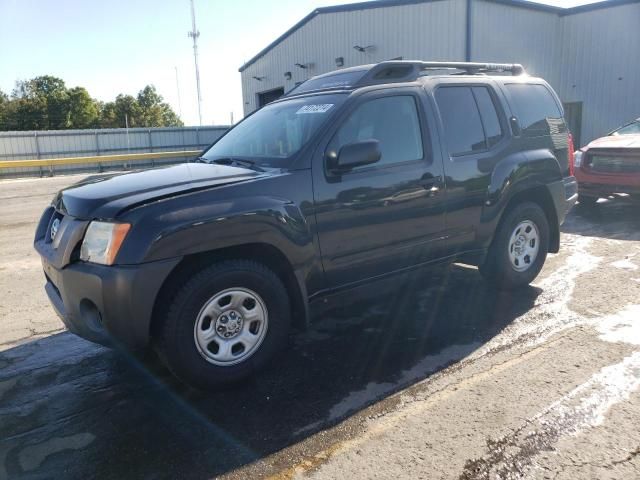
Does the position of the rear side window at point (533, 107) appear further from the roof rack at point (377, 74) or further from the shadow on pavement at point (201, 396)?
the shadow on pavement at point (201, 396)

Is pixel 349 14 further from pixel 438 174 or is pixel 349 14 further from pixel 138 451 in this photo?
pixel 138 451

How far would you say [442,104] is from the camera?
4371 mm

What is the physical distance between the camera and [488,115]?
15.4 ft

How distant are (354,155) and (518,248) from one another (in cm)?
242

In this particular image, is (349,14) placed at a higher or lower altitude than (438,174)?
higher

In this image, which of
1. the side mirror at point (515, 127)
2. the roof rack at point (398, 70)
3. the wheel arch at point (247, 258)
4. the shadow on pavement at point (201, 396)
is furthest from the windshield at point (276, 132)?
the side mirror at point (515, 127)

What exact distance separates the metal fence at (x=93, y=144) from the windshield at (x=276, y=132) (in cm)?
2122

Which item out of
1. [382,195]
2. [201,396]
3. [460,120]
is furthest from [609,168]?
[201,396]

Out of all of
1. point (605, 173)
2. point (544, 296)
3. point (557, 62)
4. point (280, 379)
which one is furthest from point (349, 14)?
point (280, 379)

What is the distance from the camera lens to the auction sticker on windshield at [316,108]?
3830 mm

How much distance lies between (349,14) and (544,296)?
1784 centimetres

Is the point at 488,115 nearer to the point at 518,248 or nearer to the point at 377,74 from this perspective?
the point at 377,74

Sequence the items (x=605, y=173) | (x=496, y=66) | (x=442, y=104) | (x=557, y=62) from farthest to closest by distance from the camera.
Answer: (x=557, y=62) < (x=605, y=173) < (x=496, y=66) < (x=442, y=104)

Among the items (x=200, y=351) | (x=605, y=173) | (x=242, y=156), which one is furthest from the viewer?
(x=605, y=173)
